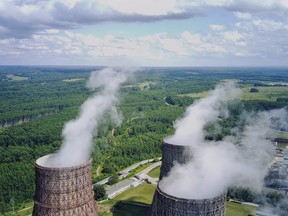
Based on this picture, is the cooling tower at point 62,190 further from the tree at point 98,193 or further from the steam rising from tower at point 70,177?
the tree at point 98,193

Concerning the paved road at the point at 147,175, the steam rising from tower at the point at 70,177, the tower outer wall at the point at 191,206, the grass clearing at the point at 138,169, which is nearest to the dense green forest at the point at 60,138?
the grass clearing at the point at 138,169

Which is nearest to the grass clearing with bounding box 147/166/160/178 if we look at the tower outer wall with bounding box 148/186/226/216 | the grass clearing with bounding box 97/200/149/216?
the grass clearing with bounding box 97/200/149/216

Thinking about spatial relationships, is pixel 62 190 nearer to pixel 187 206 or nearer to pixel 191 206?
pixel 187 206

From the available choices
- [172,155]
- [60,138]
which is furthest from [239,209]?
[60,138]

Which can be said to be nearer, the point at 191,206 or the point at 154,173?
the point at 191,206

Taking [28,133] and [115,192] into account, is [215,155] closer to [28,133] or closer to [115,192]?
[115,192]

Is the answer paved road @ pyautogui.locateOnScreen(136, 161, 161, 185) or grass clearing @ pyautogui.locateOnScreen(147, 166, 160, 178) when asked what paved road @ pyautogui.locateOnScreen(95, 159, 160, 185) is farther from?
grass clearing @ pyautogui.locateOnScreen(147, 166, 160, 178)
